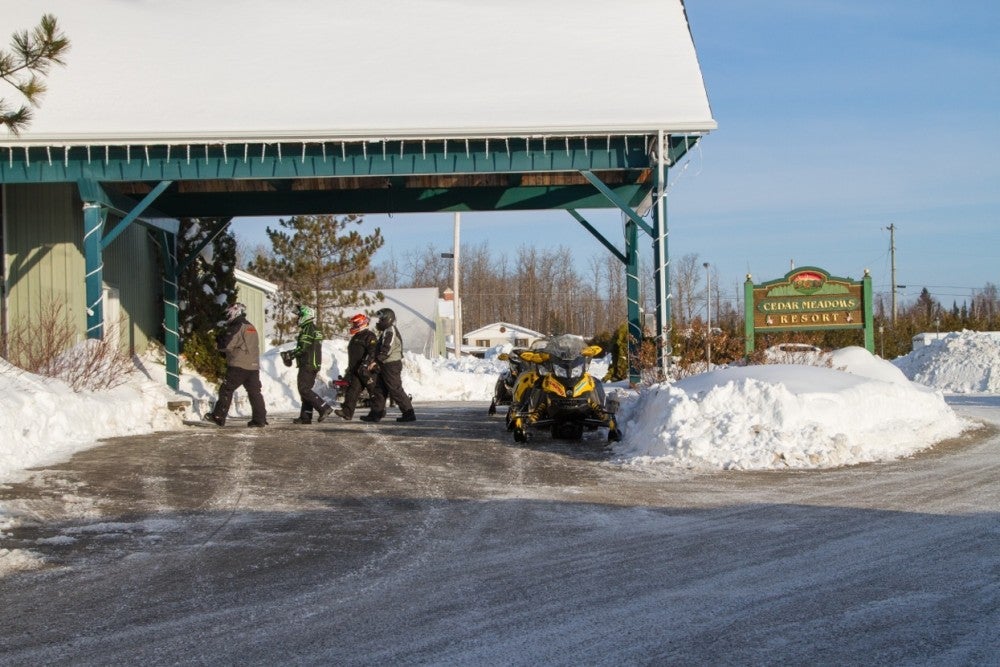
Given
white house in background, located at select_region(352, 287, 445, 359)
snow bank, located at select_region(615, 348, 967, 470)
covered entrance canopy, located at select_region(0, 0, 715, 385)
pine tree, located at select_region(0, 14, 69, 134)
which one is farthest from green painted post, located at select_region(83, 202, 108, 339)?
white house in background, located at select_region(352, 287, 445, 359)

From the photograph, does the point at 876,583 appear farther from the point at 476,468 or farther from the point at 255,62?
the point at 255,62

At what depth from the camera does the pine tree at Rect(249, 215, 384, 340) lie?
4406cm

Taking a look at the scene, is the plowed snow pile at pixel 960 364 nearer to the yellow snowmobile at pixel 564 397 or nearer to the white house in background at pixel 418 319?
the yellow snowmobile at pixel 564 397

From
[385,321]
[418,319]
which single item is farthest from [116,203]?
[418,319]

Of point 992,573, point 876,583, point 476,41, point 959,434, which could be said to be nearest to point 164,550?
point 876,583

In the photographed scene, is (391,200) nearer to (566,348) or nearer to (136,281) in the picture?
(136,281)

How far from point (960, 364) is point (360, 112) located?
20.9 metres

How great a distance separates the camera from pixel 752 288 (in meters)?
20.7

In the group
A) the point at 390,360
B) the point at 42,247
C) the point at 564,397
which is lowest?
the point at 564,397

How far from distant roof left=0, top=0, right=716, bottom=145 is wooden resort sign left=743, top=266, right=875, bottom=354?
378cm

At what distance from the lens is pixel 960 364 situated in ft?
105

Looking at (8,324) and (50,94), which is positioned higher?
(50,94)

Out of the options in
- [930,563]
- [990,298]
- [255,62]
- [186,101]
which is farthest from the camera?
[990,298]

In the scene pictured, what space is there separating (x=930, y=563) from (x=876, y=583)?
0.63m
